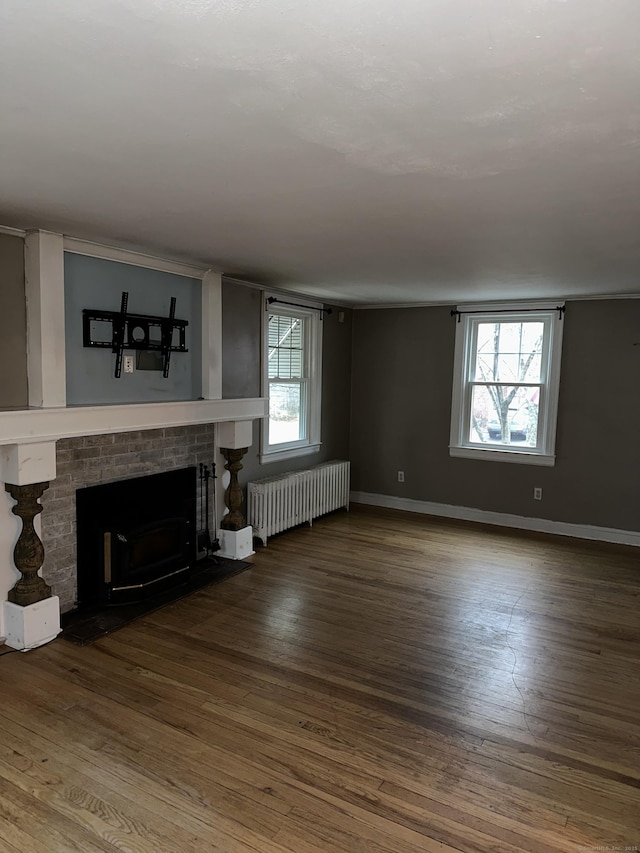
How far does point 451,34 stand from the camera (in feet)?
4.18

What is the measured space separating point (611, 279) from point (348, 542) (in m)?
3.19

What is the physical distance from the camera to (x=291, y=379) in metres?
5.98

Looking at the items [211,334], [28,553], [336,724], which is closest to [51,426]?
[28,553]

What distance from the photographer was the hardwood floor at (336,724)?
2131mm

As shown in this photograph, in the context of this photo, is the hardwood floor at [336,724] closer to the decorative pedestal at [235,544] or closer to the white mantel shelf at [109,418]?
the decorative pedestal at [235,544]

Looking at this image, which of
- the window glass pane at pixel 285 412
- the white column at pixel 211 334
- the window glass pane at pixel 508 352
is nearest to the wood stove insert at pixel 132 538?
the white column at pixel 211 334

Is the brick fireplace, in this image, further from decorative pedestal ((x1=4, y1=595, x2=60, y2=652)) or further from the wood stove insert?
decorative pedestal ((x1=4, y1=595, x2=60, y2=652))

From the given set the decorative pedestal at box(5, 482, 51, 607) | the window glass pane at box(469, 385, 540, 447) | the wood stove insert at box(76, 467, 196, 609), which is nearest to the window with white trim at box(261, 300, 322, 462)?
the wood stove insert at box(76, 467, 196, 609)

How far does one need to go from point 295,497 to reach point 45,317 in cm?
304

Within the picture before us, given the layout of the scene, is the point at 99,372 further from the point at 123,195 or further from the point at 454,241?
the point at 454,241

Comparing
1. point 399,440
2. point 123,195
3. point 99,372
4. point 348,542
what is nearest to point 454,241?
point 123,195

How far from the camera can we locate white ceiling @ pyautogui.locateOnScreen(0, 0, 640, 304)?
1256mm

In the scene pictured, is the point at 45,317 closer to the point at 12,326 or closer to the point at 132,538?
the point at 12,326

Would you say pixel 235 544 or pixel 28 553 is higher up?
pixel 28 553
